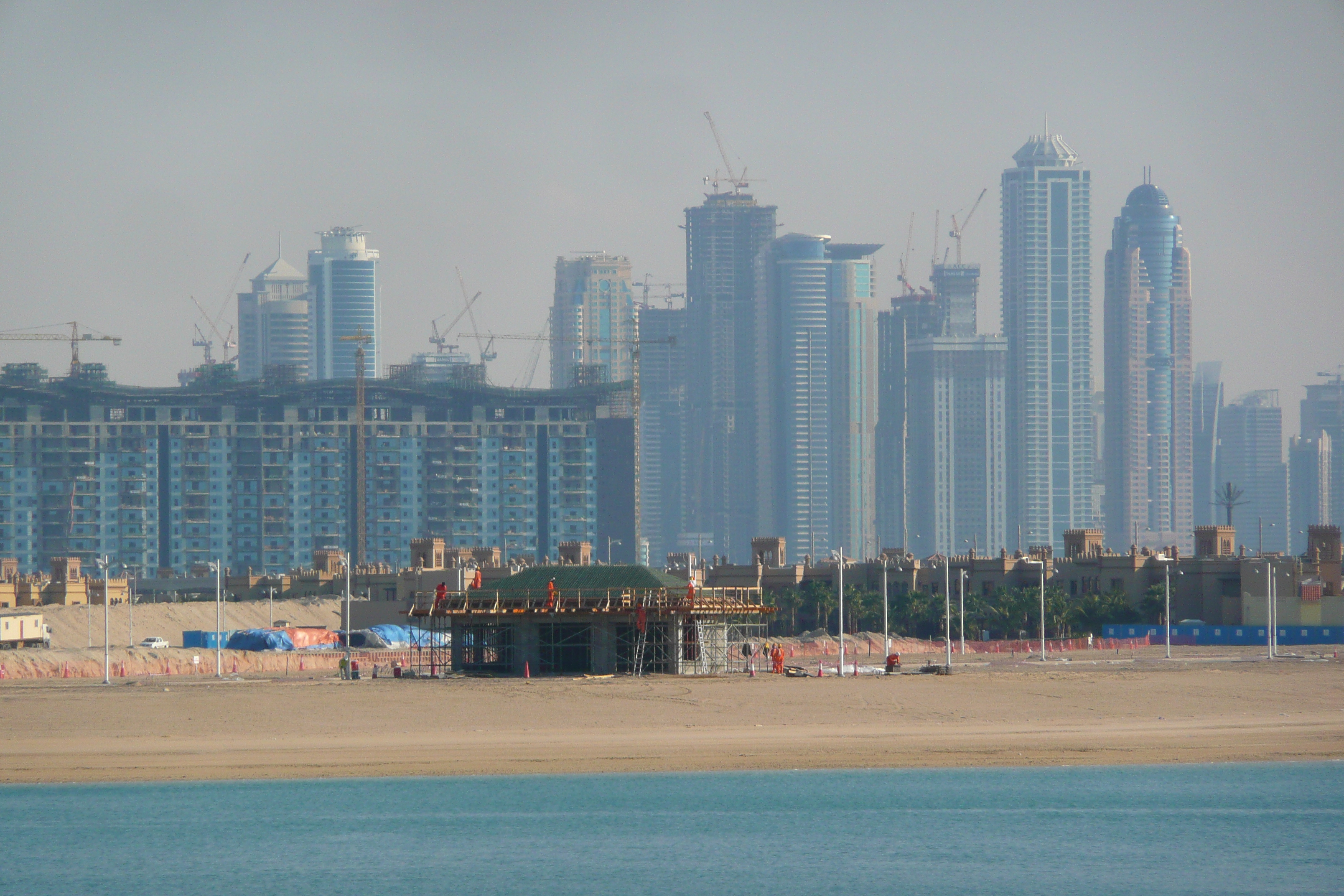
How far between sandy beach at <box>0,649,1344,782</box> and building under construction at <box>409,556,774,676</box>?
3056 mm

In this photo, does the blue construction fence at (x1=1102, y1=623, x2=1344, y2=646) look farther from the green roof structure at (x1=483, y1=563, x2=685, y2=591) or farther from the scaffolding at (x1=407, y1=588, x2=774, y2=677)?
the green roof structure at (x1=483, y1=563, x2=685, y2=591)

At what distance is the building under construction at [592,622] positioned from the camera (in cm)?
8981

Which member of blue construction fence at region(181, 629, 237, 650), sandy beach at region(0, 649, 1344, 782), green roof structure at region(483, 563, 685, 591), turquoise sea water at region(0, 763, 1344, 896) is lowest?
turquoise sea water at region(0, 763, 1344, 896)

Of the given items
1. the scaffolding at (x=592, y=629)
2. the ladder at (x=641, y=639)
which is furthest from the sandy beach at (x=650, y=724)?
the scaffolding at (x=592, y=629)

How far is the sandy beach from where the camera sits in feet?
197

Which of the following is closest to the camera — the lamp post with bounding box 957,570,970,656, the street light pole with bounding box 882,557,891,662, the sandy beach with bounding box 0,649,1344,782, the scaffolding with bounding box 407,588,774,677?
the sandy beach with bounding box 0,649,1344,782

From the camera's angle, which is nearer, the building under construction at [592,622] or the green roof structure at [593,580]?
the building under construction at [592,622]

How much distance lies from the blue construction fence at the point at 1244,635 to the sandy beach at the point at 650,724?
4113 cm

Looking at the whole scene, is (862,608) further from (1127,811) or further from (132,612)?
(1127,811)

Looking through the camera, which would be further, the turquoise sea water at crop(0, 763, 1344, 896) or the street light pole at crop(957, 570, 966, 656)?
the street light pole at crop(957, 570, 966, 656)

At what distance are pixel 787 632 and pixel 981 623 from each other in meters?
18.1

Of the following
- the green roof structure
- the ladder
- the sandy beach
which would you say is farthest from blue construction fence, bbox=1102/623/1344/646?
the ladder

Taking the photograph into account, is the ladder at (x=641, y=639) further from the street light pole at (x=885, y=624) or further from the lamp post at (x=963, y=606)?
the lamp post at (x=963, y=606)

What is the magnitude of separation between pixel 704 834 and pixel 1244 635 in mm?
86821
